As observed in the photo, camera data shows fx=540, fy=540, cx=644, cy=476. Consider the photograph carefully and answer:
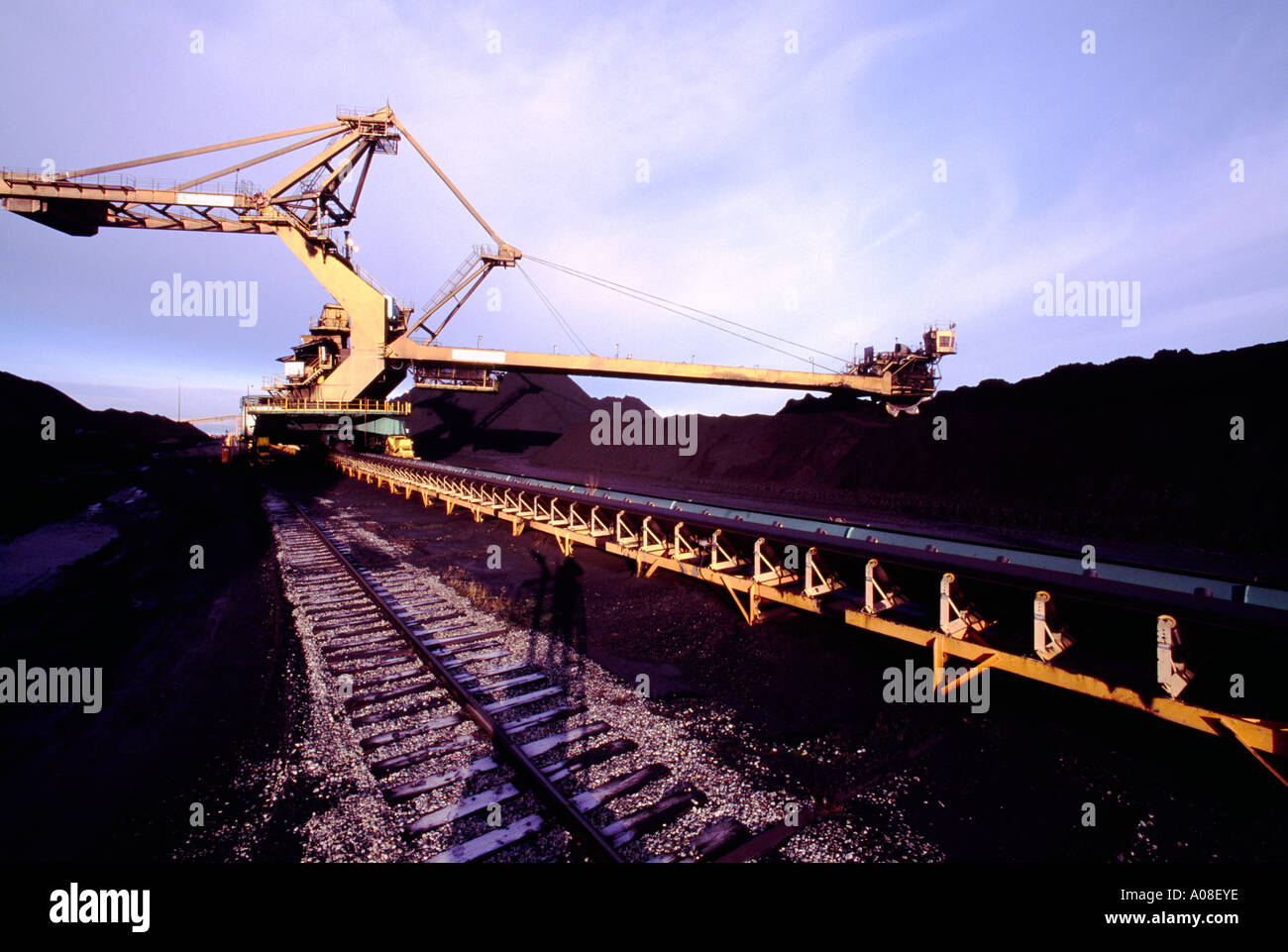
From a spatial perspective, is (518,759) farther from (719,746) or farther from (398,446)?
(398,446)

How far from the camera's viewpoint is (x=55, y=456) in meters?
36.7

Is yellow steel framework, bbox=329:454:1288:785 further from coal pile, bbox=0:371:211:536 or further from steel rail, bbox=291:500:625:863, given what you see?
coal pile, bbox=0:371:211:536

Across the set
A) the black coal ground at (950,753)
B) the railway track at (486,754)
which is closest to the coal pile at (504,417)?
the railway track at (486,754)

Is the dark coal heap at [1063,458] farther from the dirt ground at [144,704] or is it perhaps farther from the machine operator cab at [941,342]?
the dirt ground at [144,704]

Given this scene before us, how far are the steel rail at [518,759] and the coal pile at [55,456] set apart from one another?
17.2 metres

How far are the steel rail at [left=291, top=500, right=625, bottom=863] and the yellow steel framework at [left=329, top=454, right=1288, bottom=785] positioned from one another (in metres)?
3.57

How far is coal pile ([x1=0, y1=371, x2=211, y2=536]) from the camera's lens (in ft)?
65.0

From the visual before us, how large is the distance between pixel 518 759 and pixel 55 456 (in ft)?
166

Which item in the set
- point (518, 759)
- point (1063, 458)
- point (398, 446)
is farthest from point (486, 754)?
point (398, 446)

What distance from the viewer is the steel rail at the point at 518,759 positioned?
343 centimetres

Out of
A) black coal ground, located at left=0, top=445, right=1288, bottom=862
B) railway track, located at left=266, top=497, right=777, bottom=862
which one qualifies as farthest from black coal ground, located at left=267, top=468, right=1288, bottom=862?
railway track, located at left=266, top=497, right=777, bottom=862

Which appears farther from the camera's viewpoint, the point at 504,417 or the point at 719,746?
the point at 504,417

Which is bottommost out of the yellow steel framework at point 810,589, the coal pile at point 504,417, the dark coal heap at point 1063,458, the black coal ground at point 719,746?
the black coal ground at point 719,746
